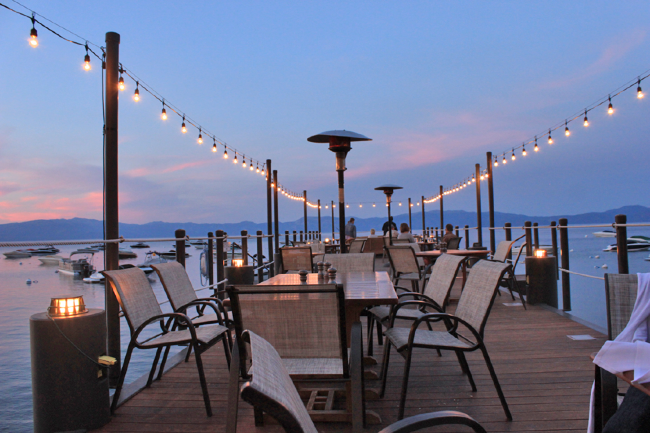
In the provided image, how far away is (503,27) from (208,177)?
2325 cm

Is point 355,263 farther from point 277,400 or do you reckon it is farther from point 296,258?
point 277,400

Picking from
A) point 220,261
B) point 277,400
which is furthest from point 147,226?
point 277,400

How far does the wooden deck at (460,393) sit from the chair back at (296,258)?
228cm

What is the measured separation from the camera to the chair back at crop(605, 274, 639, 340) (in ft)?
6.47

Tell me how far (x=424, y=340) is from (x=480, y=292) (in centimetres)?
45

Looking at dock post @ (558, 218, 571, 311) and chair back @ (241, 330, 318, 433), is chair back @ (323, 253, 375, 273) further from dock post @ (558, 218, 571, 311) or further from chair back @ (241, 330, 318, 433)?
chair back @ (241, 330, 318, 433)

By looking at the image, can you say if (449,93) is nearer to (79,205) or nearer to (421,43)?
(421,43)

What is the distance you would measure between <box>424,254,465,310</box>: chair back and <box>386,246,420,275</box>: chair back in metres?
1.58

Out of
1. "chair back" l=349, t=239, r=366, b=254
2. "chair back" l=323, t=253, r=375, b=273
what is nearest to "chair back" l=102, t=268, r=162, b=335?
"chair back" l=323, t=253, r=375, b=273

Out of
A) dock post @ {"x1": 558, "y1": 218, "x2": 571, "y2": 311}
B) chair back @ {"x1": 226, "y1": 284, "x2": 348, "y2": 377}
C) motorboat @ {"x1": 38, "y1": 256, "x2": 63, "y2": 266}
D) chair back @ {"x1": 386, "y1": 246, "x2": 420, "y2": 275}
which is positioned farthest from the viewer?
motorboat @ {"x1": 38, "y1": 256, "x2": 63, "y2": 266}

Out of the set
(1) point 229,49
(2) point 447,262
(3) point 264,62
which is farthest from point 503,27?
(2) point 447,262

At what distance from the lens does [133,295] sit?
2.70 m

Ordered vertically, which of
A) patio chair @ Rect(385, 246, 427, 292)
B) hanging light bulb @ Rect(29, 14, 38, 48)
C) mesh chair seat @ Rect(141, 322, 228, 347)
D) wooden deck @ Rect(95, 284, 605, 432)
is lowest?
wooden deck @ Rect(95, 284, 605, 432)

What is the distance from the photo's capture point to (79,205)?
23312mm
